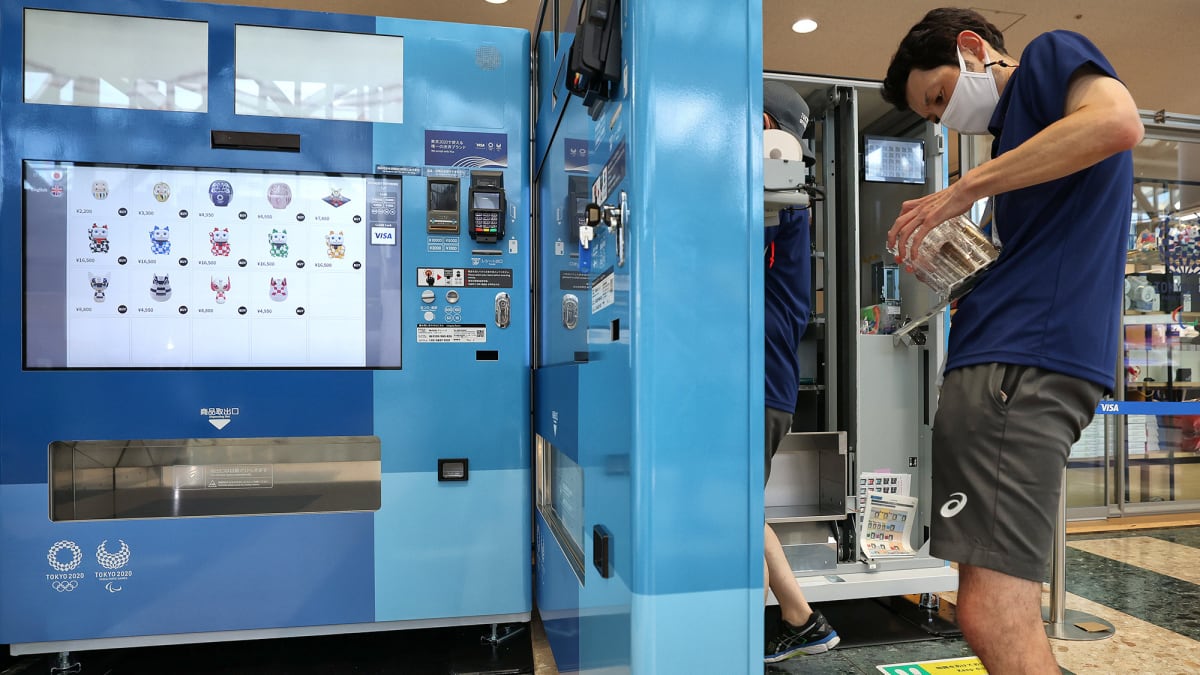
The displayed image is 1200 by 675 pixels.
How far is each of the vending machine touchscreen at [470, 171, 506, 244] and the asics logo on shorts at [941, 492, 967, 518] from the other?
1.58 meters

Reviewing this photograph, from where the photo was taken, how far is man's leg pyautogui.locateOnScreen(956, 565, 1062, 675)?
3.94 feet

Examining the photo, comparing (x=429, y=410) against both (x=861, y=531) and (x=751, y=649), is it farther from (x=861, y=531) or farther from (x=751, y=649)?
(x=861, y=531)

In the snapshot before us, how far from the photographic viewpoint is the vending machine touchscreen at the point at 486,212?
233 cm

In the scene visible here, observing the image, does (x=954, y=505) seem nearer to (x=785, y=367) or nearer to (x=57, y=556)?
(x=785, y=367)

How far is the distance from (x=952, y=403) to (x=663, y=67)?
83 cm

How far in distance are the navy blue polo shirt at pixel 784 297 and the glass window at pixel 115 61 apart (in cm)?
188

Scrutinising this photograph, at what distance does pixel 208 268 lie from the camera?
2.29 meters

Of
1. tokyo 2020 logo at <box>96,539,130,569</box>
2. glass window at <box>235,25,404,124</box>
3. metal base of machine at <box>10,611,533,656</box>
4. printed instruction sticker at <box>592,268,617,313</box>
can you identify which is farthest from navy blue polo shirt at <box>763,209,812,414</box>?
tokyo 2020 logo at <box>96,539,130,569</box>

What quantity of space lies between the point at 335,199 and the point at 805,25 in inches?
135

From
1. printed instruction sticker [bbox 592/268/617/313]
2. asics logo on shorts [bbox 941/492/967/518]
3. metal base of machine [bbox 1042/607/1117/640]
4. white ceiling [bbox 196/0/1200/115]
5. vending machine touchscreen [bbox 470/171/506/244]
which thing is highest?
white ceiling [bbox 196/0/1200/115]

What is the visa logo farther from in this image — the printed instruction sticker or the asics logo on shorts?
the asics logo on shorts

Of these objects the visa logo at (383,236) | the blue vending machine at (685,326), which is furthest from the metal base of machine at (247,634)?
the visa logo at (383,236)

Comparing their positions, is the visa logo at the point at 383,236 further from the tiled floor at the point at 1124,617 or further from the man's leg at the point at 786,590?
the tiled floor at the point at 1124,617

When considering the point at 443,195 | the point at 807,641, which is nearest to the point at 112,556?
the point at 443,195
